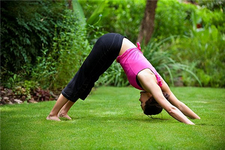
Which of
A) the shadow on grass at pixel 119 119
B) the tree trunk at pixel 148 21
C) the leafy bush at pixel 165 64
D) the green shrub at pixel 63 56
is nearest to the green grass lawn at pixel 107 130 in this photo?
the shadow on grass at pixel 119 119

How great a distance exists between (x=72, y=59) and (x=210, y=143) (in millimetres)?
3763

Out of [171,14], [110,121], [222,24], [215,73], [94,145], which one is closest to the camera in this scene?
[94,145]

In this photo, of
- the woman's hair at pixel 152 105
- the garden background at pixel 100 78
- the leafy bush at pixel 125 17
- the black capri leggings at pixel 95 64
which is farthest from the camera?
the leafy bush at pixel 125 17

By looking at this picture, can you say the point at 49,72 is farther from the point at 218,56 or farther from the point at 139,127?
the point at 218,56

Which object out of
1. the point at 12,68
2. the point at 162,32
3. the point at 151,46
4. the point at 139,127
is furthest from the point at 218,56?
the point at 139,127

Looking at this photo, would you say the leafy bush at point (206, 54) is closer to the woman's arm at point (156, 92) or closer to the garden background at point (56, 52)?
the garden background at point (56, 52)

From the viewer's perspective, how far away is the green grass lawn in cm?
276

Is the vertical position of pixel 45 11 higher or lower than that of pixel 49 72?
higher

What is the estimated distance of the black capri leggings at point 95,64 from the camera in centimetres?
380

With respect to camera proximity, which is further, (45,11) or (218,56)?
(218,56)

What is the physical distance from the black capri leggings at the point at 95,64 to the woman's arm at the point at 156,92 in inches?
17.8

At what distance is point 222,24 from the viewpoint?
35.2 feet

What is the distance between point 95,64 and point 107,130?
2.79ft

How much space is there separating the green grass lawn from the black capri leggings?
0.35 m
